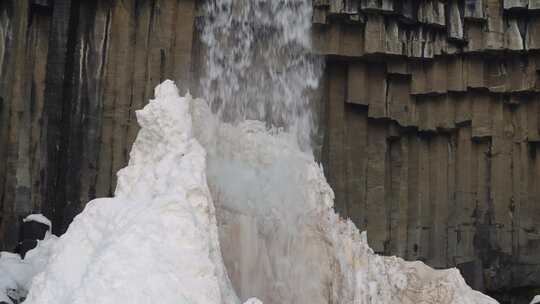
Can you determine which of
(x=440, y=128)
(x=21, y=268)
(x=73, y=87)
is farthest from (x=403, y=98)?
(x=21, y=268)

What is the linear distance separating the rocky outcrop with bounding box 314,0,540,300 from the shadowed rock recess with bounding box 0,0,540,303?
2cm

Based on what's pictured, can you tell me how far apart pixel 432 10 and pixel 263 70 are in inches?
121

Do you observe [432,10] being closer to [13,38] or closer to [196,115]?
[196,115]

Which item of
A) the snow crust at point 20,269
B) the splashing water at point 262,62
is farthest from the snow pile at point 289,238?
the snow crust at point 20,269

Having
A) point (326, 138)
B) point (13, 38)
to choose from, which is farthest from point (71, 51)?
point (326, 138)

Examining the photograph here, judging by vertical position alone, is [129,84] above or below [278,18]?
below

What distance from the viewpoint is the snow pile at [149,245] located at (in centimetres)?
869

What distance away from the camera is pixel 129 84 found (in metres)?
15.3

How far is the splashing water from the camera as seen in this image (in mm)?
15930

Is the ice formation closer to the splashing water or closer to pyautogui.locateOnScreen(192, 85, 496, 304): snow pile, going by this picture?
pyautogui.locateOnScreen(192, 85, 496, 304): snow pile

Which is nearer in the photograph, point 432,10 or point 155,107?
point 155,107

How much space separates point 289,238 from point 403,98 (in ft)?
19.6

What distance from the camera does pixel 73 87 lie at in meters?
15.1

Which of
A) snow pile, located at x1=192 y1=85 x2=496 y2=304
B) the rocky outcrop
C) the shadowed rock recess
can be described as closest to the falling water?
snow pile, located at x1=192 y1=85 x2=496 y2=304
